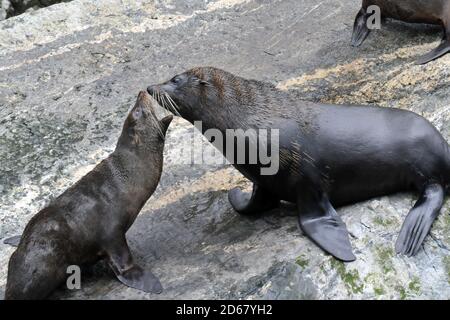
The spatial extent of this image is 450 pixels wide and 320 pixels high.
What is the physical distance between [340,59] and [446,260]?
312 cm

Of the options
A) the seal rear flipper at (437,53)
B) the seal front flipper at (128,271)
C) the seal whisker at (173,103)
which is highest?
the seal whisker at (173,103)

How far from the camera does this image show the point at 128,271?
4270 mm

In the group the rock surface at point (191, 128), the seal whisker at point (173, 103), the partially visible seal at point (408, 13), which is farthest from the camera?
the partially visible seal at point (408, 13)

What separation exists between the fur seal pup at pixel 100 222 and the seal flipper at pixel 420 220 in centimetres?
141

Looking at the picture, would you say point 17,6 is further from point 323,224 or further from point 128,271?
point 323,224

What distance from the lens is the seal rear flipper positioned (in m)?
6.44

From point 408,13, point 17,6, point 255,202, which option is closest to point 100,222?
point 255,202

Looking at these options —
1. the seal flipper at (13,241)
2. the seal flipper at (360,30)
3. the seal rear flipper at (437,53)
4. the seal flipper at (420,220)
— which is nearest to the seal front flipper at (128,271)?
the seal flipper at (13,241)

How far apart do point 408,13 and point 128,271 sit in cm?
440

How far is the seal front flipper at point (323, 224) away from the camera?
4.14m

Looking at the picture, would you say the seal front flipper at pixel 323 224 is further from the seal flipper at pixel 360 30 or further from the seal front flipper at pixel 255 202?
A: the seal flipper at pixel 360 30

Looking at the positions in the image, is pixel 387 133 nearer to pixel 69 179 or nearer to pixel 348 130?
pixel 348 130

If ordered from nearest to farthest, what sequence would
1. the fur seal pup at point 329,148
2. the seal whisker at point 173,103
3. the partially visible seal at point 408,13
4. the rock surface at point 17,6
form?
the fur seal pup at point 329,148 → the seal whisker at point 173,103 → the partially visible seal at point 408,13 → the rock surface at point 17,6

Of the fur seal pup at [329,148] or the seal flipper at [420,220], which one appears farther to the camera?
the fur seal pup at [329,148]
